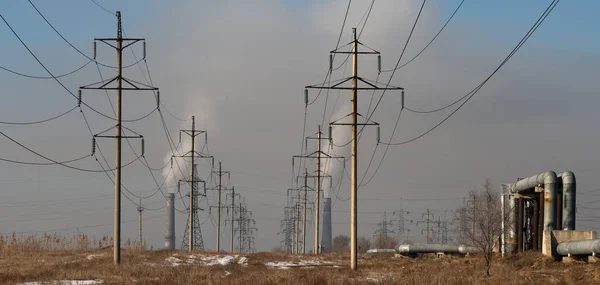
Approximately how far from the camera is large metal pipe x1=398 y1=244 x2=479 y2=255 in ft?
214

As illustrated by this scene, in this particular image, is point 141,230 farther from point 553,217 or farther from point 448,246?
point 553,217

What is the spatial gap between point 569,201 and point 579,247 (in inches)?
275

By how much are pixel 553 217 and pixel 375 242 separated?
425ft

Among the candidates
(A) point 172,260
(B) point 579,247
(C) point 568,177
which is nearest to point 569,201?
(C) point 568,177

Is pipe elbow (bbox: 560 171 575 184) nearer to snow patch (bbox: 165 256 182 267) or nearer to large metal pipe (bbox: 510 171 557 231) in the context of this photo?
large metal pipe (bbox: 510 171 557 231)

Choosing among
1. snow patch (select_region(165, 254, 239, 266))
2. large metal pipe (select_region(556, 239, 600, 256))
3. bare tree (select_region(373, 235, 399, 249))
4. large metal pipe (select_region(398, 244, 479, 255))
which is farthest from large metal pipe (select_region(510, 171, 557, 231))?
bare tree (select_region(373, 235, 399, 249))

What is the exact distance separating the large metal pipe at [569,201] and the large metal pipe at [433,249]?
62.7 ft

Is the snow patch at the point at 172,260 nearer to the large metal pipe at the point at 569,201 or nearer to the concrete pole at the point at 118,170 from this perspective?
the concrete pole at the point at 118,170

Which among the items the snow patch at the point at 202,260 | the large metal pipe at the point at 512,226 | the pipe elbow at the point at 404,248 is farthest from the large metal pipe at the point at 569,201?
the pipe elbow at the point at 404,248

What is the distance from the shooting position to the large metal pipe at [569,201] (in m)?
46.0

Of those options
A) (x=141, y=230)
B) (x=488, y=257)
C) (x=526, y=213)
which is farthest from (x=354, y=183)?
(x=141, y=230)

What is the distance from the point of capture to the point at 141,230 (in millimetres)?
113750

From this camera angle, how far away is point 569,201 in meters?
46.0

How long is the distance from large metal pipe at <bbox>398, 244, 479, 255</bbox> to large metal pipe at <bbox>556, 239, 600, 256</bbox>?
73.3 feet
